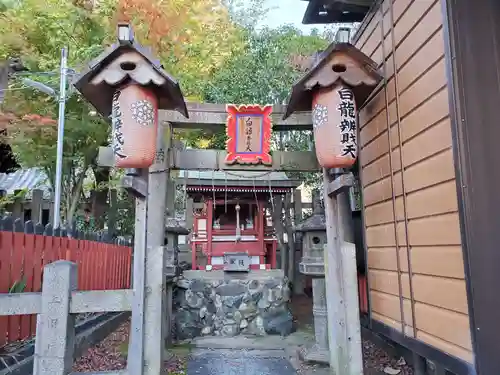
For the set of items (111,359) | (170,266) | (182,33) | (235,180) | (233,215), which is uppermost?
(182,33)

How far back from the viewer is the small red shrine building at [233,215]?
469 inches

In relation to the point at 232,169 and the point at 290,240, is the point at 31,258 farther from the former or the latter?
the point at 290,240

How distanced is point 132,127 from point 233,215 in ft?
29.7

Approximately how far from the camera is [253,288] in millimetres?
9781

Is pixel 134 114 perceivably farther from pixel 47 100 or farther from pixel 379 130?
pixel 47 100

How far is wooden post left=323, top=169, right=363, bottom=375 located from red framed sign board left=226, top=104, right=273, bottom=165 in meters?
1.06

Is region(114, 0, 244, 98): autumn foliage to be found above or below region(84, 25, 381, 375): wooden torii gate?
above

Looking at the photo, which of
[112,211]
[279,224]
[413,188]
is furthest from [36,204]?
[413,188]

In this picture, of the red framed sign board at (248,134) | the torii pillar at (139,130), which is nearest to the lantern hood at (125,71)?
the torii pillar at (139,130)

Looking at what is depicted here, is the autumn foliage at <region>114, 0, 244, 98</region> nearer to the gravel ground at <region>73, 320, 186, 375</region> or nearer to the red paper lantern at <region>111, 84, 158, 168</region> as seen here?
the red paper lantern at <region>111, 84, 158, 168</region>

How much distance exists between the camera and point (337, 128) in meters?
4.19

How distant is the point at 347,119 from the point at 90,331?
5.08m

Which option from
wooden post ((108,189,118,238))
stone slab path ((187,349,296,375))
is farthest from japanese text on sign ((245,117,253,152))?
wooden post ((108,189,118,238))

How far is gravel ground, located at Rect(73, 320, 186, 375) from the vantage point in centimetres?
554
